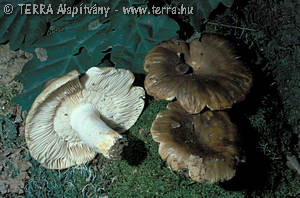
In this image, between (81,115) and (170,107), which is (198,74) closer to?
(170,107)

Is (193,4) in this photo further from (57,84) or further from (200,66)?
(57,84)

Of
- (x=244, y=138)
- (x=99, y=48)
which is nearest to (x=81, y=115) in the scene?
(x=99, y=48)

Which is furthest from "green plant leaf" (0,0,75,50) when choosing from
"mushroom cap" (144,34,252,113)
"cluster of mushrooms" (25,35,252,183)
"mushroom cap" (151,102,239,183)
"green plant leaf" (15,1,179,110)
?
"mushroom cap" (151,102,239,183)

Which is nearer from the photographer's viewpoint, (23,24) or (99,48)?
(99,48)

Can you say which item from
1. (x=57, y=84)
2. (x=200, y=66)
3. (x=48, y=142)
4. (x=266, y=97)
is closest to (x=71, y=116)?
(x=48, y=142)

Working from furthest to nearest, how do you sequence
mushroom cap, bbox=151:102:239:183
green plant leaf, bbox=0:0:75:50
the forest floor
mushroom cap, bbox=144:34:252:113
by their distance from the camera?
green plant leaf, bbox=0:0:75:50 < the forest floor < mushroom cap, bbox=144:34:252:113 < mushroom cap, bbox=151:102:239:183

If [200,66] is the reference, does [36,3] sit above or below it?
above

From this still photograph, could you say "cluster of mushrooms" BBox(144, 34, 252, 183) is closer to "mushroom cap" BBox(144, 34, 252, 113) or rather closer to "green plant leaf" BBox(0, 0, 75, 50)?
"mushroom cap" BBox(144, 34, 252, 113)
